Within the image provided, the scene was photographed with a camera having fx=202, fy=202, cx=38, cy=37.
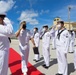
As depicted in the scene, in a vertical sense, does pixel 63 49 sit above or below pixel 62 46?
below

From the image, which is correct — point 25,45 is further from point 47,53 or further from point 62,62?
point 47,53

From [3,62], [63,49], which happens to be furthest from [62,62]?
[3,62]

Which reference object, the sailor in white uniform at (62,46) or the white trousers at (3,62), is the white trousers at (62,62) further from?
the white trousers at (3,62)

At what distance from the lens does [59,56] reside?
7465 mm

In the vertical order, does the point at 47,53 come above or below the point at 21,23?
below

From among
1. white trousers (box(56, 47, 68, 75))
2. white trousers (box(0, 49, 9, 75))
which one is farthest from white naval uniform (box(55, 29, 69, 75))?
white trousers (box(0, 49, 9, 75))

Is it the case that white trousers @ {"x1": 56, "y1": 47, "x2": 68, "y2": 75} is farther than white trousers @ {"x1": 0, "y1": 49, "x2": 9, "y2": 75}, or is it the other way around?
white trousers @ {"x1": 56, "y1": 47, "x2": 68, "y2": 75}

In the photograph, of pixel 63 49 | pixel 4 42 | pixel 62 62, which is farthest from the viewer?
pixel 62 62

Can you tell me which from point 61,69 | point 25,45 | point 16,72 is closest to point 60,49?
point 61,69

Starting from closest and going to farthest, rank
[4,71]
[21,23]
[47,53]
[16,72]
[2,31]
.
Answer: [2,31]
[4,71]
[21,23]
[16,72]
[47,53]

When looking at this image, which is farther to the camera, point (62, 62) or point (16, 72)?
point (16, 72)

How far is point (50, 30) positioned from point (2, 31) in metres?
5.65

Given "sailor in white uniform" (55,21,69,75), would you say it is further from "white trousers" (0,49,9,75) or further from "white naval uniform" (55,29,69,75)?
"white trousers" (0,49,9,75)

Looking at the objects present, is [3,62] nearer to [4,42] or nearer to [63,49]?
[4,42]
